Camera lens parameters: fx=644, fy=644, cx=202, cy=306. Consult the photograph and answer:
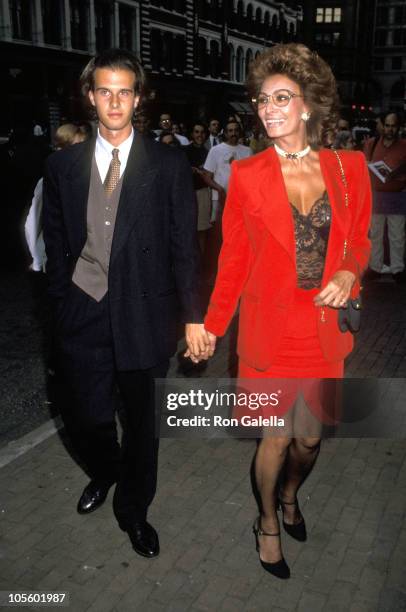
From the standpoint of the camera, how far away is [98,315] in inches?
121

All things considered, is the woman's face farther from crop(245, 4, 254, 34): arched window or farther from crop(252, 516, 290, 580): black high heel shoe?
crop(245, 4, 254, 34): arched window

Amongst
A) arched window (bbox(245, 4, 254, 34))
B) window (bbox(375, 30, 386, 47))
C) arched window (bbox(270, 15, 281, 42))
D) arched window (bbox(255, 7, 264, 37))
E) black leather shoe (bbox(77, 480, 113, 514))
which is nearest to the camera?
black leather shoe (bbox(77, 480, 113, 514))

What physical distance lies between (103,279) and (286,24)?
223 ft

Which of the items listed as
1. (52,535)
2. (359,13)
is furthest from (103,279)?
(359,13)

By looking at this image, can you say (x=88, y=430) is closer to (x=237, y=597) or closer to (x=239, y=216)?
(x=237, y=597)

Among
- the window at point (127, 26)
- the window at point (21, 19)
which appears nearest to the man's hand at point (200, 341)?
the window at point (21, 19)

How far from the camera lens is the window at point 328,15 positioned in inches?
3575

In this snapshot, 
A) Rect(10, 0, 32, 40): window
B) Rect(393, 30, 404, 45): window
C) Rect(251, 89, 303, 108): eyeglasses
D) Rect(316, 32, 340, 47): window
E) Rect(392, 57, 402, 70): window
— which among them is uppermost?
Rect(393, 30, 404, 45): window

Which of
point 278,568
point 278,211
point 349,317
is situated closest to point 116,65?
point 278,211

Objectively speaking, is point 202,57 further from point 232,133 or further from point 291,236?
point 291,236

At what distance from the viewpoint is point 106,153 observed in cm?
302

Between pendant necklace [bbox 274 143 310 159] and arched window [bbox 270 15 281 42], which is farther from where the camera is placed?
arched window [bbox 270 15 281 42]

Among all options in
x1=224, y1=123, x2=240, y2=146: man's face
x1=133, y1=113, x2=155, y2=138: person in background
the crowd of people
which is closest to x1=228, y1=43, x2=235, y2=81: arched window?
x1=224, y1=123, x2=240, y2=146: man's face

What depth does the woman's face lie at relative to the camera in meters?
2.87
